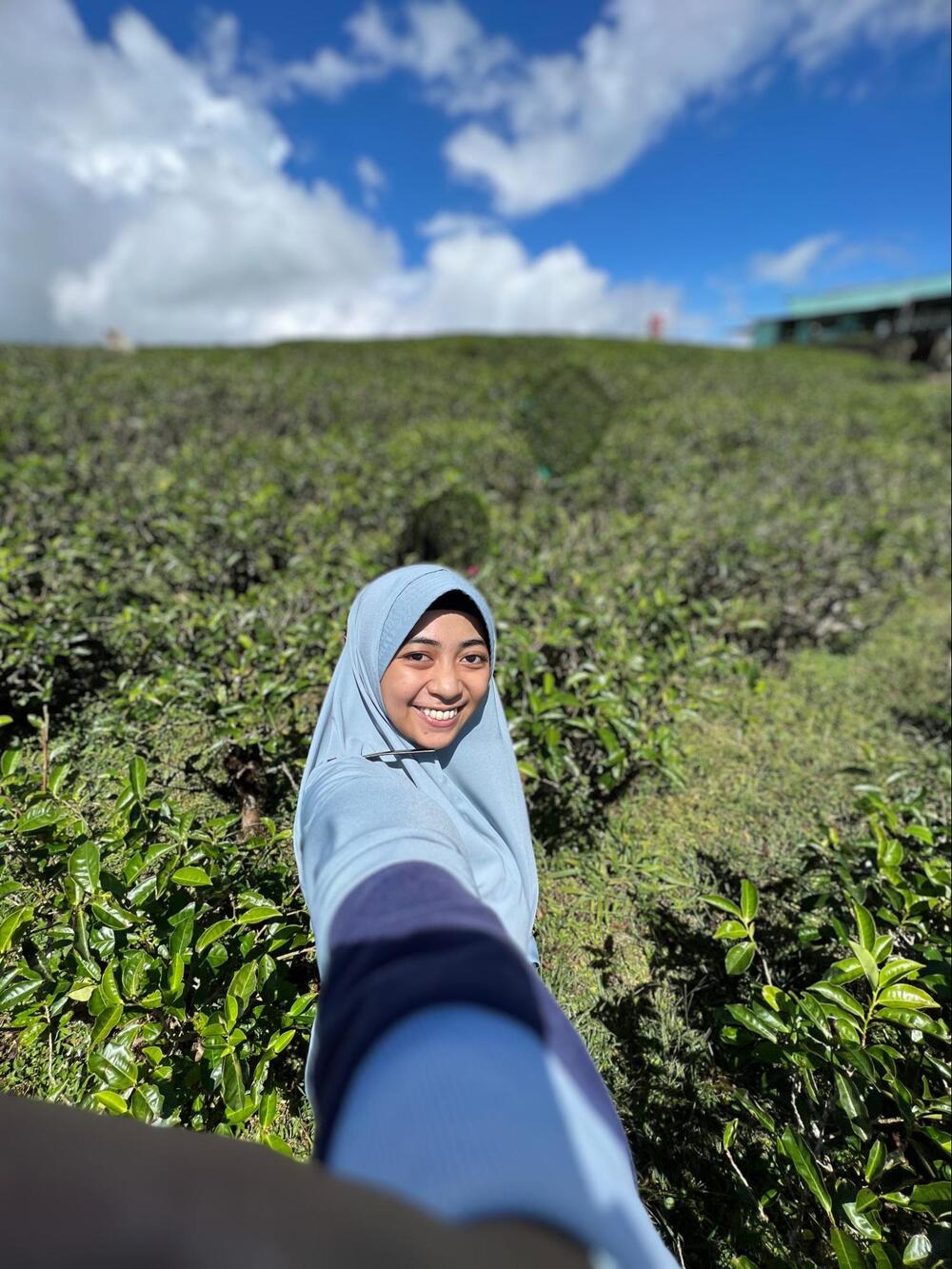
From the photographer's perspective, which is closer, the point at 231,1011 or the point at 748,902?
the point at 231,1011

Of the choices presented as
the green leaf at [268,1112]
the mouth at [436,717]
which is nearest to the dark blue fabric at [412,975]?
the mouth at [436,717]

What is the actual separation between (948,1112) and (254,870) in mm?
1869

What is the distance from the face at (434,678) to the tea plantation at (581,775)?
64 cm

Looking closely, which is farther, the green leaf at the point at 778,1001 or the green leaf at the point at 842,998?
the green leaf at the point at 778,1001

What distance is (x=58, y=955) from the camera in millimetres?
1493

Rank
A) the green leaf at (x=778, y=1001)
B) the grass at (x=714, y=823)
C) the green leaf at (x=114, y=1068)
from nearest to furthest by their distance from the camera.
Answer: the green leaf at (x=114, y=1068), the green leaf at (x=778, y=1001), the grass at (x=714, y=823)

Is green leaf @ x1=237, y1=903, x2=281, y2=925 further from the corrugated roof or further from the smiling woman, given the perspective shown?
the corrugated roof

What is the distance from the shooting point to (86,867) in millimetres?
1463

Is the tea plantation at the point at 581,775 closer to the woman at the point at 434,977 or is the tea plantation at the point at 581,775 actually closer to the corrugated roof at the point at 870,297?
the woman at the point at 434,977

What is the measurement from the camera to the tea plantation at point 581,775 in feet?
4.68

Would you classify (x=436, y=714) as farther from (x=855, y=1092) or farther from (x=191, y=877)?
(x=855, y=1092)

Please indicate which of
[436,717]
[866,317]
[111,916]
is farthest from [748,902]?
[866,317]

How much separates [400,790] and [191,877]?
0.73 m

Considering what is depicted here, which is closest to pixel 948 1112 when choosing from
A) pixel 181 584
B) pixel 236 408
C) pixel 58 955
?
pixel 58 955
